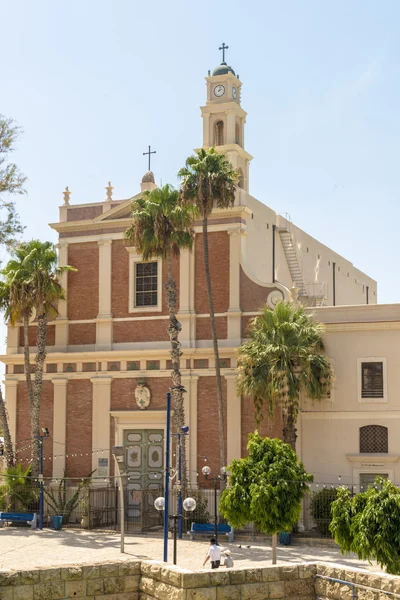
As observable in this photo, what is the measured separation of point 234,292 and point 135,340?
4475 millimetres

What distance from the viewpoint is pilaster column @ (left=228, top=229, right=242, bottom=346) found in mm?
35562

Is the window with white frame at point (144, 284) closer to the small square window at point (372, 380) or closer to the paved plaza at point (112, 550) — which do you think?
the small square window at point (372, 380)

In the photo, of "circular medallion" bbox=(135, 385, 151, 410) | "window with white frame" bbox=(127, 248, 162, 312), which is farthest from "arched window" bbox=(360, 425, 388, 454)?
"window with white frame" bbox=(127, 248, 162, 312)

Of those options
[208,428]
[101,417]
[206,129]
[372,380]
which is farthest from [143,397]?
[206,129]

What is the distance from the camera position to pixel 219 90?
4066cm

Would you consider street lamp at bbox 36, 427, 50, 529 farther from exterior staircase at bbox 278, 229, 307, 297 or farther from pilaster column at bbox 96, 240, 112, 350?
exterior staircase at bbox 278, 229, 307, 297

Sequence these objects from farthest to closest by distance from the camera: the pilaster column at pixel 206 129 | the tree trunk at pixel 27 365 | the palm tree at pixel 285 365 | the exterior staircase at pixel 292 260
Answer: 1. the exterior staircase at pixel 292 260
2. the pilaster column at pixel 206 129
3. the tree trunk at pixel 27 365
4. the palm tree at pixel 285 365

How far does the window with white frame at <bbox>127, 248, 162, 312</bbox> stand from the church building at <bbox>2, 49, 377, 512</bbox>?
0.13 ft

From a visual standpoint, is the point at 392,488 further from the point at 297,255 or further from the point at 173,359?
the point at 297,255

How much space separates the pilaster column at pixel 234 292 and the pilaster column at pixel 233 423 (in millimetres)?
1526

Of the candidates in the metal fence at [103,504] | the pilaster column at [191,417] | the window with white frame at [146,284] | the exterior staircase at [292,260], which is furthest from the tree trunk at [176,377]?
the exterior staircase at [292,260]

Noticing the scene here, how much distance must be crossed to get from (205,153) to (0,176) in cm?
841

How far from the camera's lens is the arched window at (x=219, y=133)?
40.7 m

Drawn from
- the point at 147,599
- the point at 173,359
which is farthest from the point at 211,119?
the point at 147,599
